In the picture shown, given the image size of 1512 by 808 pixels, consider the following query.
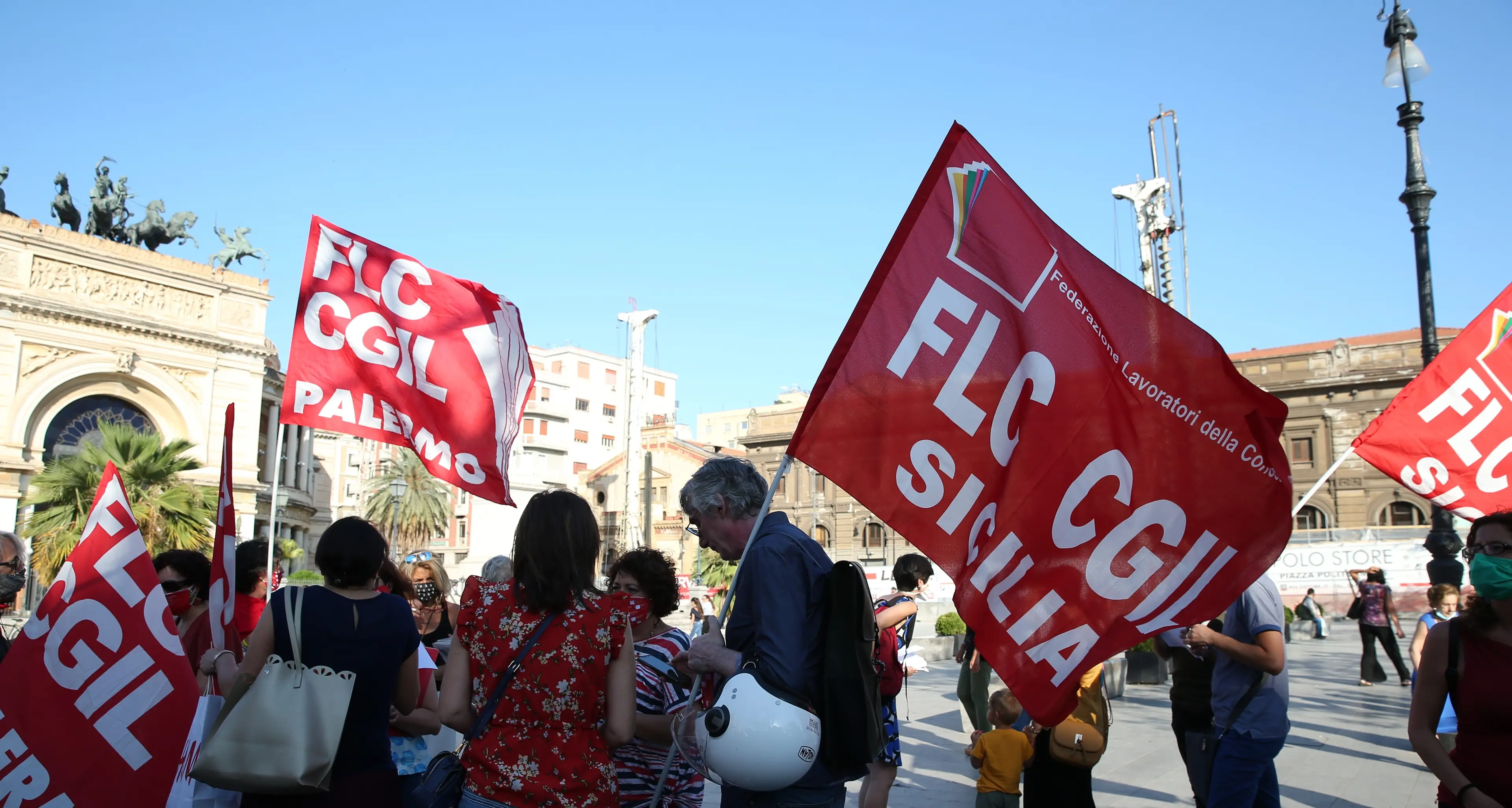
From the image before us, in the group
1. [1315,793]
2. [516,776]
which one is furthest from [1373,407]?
[516,776]

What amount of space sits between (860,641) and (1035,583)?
28.9 inches

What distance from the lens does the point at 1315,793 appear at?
278 inches

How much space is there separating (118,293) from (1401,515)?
182 feet

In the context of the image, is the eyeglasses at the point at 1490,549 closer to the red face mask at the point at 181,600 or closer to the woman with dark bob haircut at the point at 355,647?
the woman with dark bob haircut at the point at 355,647

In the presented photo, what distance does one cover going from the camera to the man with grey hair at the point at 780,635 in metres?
2.82

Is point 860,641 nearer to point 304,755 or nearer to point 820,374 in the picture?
point 820,374

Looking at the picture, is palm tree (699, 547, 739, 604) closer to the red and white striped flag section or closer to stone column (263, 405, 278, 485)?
stone column (263, 405, 278, 485)

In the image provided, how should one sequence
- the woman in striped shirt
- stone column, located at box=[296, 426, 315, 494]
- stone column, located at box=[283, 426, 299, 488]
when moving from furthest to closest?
stone column, located at box=[296, 426, 315, 494]
stone column, located at box=[283, 426, 299, 488]
the woman in striped shirt

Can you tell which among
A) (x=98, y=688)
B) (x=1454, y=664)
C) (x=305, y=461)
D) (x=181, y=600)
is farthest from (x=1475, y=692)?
(x=305, y=461)

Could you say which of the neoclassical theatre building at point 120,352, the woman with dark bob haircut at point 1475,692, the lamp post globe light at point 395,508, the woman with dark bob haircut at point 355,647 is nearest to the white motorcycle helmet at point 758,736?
the woman with dark bob haircut at point 355,647

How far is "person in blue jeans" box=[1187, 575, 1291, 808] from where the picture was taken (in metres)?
4.38

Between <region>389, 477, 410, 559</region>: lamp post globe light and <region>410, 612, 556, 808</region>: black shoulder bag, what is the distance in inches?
652

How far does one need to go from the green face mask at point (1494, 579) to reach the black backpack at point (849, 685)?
5.85ft

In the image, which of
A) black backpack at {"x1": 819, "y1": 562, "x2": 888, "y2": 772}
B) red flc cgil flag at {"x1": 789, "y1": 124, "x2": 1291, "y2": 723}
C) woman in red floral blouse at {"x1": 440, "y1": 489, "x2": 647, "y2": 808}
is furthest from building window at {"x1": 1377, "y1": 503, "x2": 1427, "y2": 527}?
woman in red floral blouse at {"x1": 440, "y1": 489, "x2": 647, "y2": 808}
